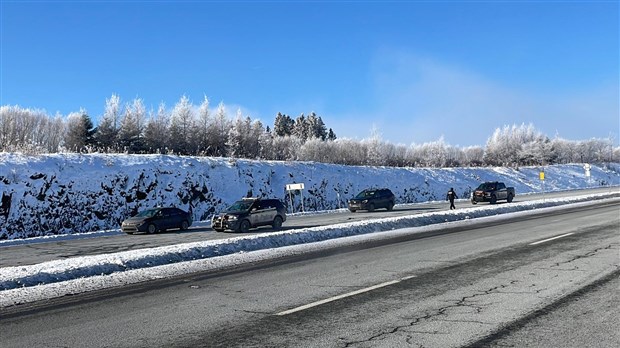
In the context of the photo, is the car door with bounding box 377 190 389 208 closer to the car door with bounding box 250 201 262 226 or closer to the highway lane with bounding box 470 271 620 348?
the car door with bounding box 250 201 262 226

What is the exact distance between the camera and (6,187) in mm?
29828

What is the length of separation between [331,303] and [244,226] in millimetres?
17761

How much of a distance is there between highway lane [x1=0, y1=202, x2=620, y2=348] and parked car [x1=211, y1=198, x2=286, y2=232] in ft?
39.9

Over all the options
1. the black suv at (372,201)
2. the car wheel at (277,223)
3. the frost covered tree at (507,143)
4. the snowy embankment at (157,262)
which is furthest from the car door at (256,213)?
the frost covered tree at (507,143)

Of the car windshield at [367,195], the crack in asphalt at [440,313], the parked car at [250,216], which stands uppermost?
the car windshield at [367,195]

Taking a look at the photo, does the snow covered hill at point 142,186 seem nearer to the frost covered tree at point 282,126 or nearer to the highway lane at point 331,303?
the highway lane at point 331,303

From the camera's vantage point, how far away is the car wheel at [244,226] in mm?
24969

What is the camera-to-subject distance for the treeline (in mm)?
63312

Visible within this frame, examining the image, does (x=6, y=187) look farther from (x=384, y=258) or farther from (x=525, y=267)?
(x=525, y=267)

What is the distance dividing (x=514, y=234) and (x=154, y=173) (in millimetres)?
28548

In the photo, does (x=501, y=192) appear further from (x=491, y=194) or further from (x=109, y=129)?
(x=109, y=129)

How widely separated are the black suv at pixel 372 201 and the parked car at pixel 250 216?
14.1 metres

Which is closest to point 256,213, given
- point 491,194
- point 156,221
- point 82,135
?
point 156,221

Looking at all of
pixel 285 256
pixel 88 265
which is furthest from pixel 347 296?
pixel 88 265
